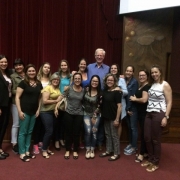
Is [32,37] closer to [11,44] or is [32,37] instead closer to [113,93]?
[11,44]

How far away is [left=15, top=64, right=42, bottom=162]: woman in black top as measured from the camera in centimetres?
282

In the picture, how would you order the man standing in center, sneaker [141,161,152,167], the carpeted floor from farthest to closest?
1. the man standing in center
2. sneaker [141,161,152,167]
3. the carpeted floor

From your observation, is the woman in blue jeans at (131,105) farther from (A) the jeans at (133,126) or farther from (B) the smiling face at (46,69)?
(B) the smiling face at (46,69)

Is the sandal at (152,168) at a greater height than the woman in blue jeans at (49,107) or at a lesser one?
lesser

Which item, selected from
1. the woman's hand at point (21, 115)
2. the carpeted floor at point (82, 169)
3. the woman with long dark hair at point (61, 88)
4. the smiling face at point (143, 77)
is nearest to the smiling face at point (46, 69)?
the woman with long dark hair at point (61, 88)

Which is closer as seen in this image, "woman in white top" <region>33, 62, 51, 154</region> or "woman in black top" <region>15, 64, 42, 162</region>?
"woman in black top" <region>15, 64, 42, 162</region>

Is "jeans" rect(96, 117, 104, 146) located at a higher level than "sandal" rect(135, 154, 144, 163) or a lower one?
higher

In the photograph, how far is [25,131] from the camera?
2908 mm

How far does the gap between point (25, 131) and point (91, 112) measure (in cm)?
97

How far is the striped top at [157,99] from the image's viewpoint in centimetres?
262

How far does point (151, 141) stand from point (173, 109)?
2.17 metres

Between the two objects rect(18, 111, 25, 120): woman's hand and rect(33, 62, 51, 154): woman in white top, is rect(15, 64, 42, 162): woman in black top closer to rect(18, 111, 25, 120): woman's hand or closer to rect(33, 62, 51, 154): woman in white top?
rect(18, 111, 25, 120): woman's hand

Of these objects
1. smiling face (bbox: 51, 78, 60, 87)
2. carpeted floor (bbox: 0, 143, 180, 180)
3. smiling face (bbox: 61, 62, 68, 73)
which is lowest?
carpeted floor (bbox: 0, 143, 180, 180)

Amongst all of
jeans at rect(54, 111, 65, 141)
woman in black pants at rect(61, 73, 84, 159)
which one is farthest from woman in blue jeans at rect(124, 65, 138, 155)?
jeans at rect(54, 111, 65, 141)
